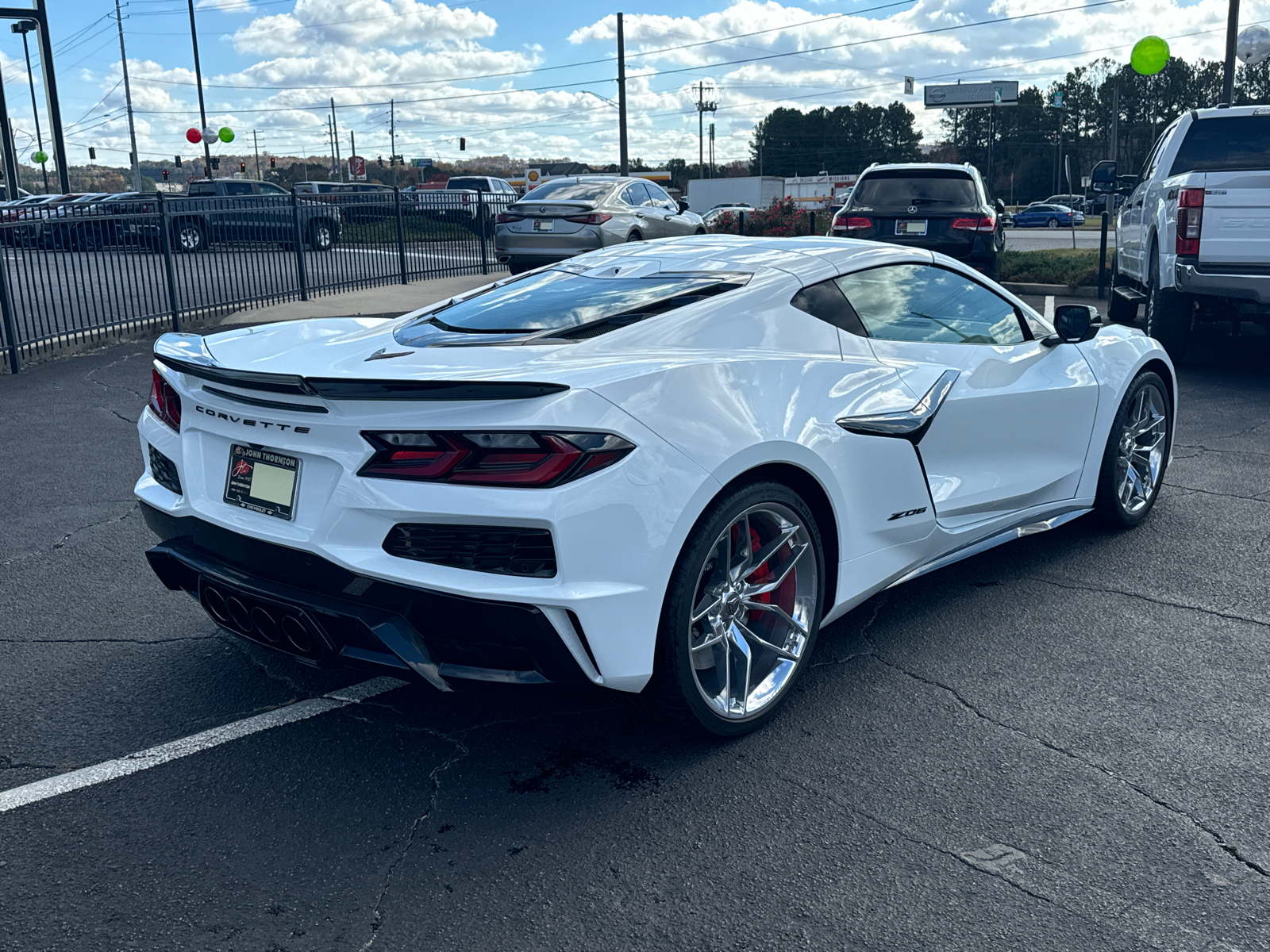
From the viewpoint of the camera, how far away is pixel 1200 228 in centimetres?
842

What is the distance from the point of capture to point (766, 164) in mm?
151500

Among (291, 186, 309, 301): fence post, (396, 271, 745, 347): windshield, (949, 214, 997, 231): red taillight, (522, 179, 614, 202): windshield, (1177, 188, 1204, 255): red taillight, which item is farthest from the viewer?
(522, 179, 614, 202): windshield

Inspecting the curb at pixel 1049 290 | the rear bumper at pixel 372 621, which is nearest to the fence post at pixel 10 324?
the rear bumper at pixel 372 621

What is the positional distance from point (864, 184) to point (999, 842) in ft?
39.0

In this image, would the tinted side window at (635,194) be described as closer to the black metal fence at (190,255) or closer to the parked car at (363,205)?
the black metal fence at (190,255)

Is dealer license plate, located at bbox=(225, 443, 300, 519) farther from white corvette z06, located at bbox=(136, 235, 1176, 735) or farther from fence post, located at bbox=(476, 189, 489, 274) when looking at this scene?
fence post, located at bbox=(476, 189, 489, 274)

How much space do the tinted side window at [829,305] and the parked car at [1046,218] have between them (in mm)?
57664

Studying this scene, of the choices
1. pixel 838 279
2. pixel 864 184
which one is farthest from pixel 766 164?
pixel 838 279

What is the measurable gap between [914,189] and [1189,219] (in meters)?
5.06

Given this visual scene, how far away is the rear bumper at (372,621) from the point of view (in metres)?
2.70

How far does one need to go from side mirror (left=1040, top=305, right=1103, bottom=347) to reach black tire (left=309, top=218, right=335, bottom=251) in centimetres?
1136

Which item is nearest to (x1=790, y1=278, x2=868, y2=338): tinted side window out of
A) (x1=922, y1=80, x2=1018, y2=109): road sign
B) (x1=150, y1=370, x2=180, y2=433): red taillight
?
(x1=150, y1=370, x2=180, y2=433): red taillight

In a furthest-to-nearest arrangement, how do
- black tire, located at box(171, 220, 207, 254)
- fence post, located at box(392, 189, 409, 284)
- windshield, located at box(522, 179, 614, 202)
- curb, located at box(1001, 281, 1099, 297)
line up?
1. windshield, located at box(522, 179, 614, 202)
2. fence post, located at box(392, 189, 409, 284)
3. curb, located at box(1001, 281, 1099, 297)
4. black tire, located at box(171, 220, 207, 254)

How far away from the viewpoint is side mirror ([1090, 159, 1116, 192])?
37.1ft
